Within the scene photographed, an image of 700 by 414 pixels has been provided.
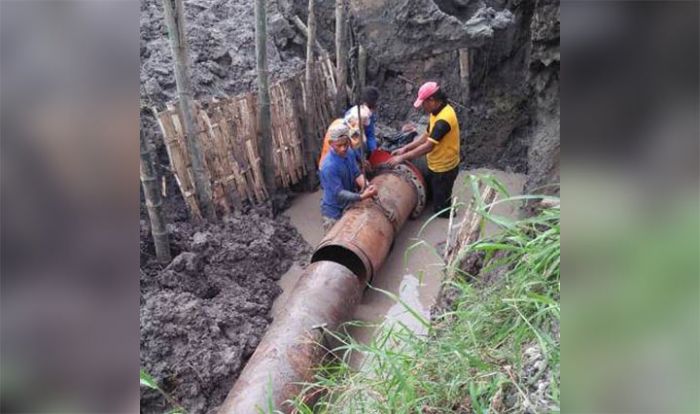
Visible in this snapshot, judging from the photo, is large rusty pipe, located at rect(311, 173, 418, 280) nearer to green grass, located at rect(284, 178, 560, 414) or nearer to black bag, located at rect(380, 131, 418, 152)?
black bag, located at rect(380, 131, 418, 152)

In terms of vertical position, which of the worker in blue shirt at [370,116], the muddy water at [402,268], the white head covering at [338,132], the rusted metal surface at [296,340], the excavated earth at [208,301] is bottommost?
the muddy water at [402,268]

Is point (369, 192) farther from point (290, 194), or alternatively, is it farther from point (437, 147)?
point (290, 194)

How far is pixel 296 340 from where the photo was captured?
3613 millimetres

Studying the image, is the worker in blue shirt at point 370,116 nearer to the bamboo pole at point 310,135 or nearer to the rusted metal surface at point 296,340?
the bamboo pole at point 310,135

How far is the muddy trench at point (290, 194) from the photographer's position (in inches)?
170

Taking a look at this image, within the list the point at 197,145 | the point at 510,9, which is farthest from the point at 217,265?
the point at 510,9

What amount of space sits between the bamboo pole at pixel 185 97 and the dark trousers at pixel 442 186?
2.44 metres

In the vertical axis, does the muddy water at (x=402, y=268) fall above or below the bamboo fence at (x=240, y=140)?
below

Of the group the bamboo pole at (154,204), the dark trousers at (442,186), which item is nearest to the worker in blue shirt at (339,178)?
the dark trousers at (442,186)

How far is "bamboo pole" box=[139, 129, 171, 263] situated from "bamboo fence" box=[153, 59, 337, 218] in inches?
22.6

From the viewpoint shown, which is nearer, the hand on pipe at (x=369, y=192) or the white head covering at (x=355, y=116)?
the hand on pipe at (x=369, y=192)
